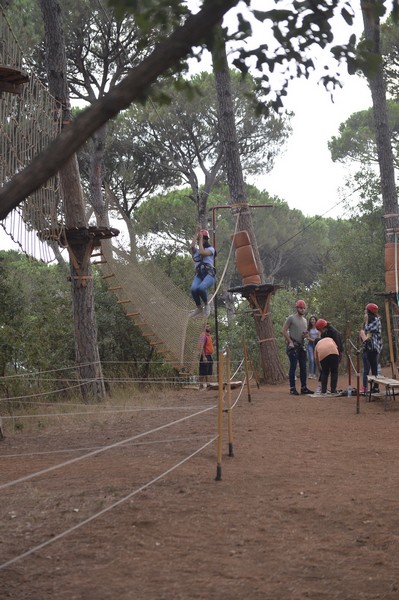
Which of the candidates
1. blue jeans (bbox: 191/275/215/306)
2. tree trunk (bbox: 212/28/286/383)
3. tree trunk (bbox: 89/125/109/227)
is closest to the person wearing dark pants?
blue jeans (bbox: 191/275/215/306)

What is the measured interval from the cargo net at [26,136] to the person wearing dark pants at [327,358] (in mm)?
4176

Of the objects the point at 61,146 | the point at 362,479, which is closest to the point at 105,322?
the point at 362,479

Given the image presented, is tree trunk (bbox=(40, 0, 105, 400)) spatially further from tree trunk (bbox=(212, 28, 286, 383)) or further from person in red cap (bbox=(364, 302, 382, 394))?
tree trunk (bbox=(212, 28, 286, 383))

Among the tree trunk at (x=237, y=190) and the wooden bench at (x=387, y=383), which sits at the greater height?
the tree trunk at (x=237, y=190)

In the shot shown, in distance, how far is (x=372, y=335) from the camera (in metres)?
14.0

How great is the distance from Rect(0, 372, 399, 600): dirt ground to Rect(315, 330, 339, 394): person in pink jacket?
10.8 ft

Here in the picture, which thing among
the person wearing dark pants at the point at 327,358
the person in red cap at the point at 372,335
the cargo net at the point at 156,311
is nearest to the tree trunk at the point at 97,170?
the cargo net at the point at 156,311

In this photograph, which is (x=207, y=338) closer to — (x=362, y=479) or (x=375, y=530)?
(x=362, y=479)

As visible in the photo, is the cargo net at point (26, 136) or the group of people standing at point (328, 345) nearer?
the cargo net at point (26, 136)

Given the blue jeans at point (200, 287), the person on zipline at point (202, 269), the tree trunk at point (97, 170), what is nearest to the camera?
the person on zipline at point (202, 269)

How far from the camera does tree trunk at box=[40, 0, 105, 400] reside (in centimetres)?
1452

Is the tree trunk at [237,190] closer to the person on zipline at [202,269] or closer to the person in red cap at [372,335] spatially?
the person on zipline at [202,269]

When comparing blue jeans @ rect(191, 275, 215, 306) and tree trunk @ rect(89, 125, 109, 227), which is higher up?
tree trunk @ rect(89, 125, 109, 227)

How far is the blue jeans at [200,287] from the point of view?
14.6 meters
